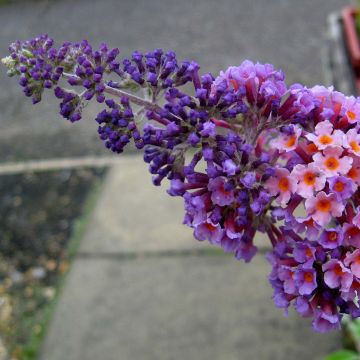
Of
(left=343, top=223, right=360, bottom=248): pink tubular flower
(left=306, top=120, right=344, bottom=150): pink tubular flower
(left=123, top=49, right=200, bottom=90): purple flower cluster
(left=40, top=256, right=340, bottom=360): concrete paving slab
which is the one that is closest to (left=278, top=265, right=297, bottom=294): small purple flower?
(left=343, top=223, right=360, bottom=248): pink tubular flower

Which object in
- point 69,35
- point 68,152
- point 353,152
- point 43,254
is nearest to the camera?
point 353,152

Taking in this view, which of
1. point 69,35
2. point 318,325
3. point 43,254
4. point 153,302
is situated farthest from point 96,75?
point 69,35

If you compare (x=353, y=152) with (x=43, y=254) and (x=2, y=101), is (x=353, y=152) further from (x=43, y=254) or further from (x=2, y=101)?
(x=2, y=101)

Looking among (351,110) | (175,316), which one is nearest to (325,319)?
(351,110)

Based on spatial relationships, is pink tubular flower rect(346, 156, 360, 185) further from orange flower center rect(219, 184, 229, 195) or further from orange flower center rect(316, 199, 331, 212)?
orange flower center rect(219, 184, 229, 195)

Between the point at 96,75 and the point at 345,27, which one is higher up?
the point at 96,75

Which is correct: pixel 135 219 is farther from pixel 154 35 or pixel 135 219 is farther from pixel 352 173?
pixel 154 35
